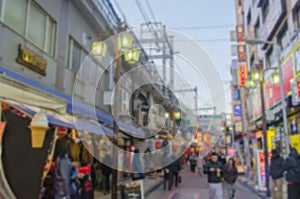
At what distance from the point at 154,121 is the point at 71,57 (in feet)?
25.8

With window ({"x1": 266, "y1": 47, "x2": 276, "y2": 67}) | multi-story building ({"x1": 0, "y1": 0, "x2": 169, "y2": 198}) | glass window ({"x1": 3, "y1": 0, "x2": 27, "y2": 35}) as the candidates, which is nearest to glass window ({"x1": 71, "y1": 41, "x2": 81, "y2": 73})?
multi-story building ({"x1": 0, "y1": 0, "x2": 169, "y2": 198})

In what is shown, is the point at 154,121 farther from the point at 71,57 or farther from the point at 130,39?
the point at 71,57

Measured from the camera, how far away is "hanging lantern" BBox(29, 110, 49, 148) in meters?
5.88

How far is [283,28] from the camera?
1509 cm

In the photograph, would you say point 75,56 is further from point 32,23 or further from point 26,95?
point 26,95

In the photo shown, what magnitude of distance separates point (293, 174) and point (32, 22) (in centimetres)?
822

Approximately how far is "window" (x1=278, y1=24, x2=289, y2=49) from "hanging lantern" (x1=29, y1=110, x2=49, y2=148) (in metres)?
12.9

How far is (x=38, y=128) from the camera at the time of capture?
5.97 meters

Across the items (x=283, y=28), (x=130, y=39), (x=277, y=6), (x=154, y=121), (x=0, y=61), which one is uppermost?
(x=277, y=6)

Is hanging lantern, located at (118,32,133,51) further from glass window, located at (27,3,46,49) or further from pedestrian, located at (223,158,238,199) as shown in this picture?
pedestrian, located at (223,158,238,199)

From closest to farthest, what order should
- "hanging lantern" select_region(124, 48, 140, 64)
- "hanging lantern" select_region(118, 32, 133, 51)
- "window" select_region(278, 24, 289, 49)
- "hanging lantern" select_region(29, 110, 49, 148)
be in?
"hanging lantern" select_region(29, 110, 49, 148) < "hanging lantern" select_region(124, 48, 140, 64) < "hanging lantern" select_region(118, 32, 133, 51) < "window" select_region(278, 24, 289, 49)

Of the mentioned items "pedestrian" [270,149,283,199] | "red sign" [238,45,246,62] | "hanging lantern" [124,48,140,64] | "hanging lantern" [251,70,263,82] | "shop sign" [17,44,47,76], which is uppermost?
"red sign" [238,45,246,62]

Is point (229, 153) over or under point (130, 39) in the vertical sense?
under

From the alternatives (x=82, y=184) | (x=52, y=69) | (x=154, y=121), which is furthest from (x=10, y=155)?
(x=52, y=69)
